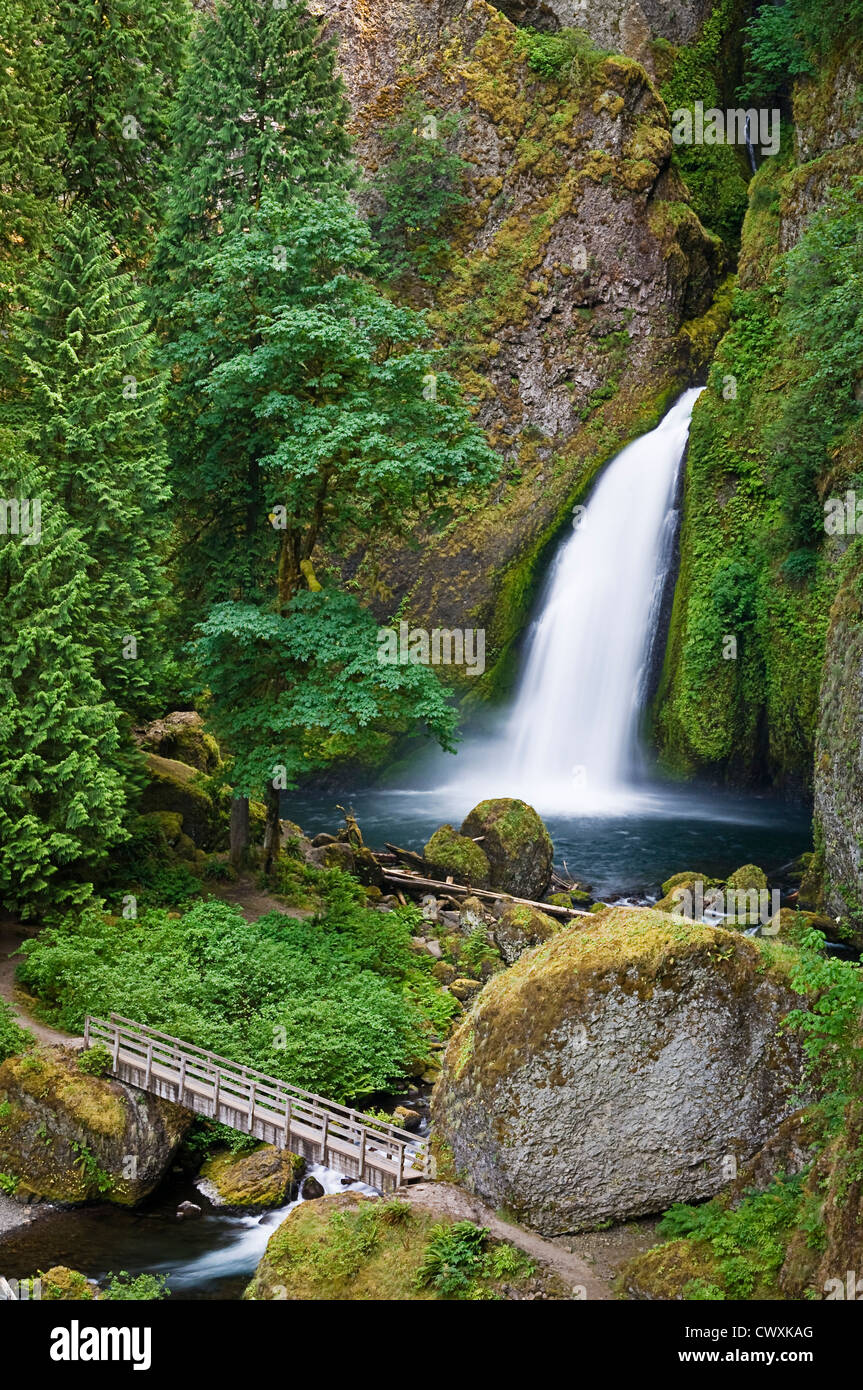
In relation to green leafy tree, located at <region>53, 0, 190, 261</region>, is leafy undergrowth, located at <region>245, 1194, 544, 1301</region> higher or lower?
lower

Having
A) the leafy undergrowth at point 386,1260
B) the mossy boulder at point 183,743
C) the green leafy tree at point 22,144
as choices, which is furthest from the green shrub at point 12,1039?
the green leafy tree at point 22,144

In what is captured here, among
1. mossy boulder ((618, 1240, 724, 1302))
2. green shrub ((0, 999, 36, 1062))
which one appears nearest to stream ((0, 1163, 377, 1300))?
green shrub ((0, 999, 36, 1062))

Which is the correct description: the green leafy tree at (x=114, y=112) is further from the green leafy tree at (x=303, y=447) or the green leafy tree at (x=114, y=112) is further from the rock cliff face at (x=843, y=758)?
the rock cliff face at (x=843, y=758)

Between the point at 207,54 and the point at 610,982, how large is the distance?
1797cm

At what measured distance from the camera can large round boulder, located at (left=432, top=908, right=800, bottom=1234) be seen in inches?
370

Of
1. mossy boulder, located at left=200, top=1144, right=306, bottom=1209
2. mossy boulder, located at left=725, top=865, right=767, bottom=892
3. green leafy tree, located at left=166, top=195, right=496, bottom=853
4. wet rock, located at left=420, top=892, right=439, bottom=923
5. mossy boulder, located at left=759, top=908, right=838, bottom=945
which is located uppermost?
green leafy tree, located at left=166, top=195, right=496, bottom=853

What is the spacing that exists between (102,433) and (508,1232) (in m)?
12.8

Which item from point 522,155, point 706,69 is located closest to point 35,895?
point 522,155

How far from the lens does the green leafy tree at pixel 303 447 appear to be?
16672mm

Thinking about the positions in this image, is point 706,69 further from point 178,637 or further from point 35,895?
point 35,895

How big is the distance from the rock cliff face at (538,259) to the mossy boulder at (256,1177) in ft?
69.0

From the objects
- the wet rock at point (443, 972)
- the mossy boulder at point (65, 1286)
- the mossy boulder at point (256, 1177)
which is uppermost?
the wet rock at point (443, 972)

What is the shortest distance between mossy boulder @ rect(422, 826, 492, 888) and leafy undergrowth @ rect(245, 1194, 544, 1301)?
11019 millimetres

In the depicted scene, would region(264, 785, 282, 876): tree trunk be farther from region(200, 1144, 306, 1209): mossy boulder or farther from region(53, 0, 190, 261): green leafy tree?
region(53, 0, 190, 261): green leafy tree
